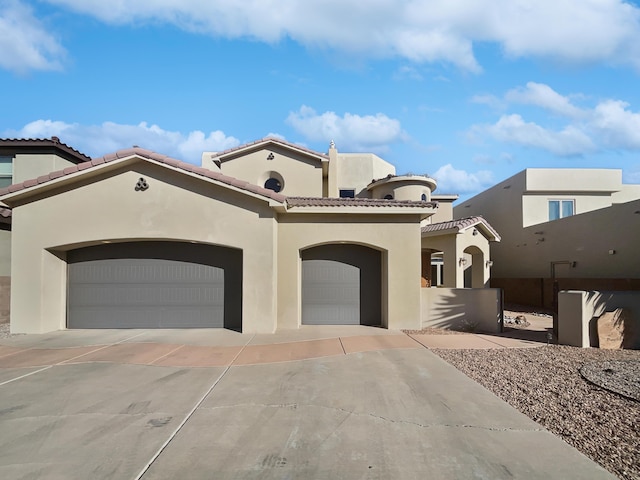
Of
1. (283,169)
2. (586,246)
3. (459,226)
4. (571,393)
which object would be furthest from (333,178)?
(571,393)

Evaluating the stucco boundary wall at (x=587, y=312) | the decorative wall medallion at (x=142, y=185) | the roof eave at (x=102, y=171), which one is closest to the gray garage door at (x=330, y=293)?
the roof eave at (x=102, y=171)

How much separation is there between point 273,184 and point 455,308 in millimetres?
10350

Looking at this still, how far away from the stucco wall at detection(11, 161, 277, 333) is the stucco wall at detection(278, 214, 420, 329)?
25.0 inches


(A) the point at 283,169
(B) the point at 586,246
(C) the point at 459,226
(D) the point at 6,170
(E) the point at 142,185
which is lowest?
(B) the point at 586,246

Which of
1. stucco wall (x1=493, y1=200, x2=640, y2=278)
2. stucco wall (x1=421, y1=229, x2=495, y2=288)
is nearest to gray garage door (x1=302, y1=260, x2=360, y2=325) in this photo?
stucco wall (x1=421, y1=229, x2=495, y2=288)

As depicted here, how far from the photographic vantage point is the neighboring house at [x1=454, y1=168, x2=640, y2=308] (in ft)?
48.4

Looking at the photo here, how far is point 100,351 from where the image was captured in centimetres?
803

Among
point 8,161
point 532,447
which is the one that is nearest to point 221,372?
point 532,447

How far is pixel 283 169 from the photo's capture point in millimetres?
17219

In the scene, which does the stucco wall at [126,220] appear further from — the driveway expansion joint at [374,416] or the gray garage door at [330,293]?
the driveway expansion joint at [374,416]

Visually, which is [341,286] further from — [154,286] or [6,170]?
[6,170]

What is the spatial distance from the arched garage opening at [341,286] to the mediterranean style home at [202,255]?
3 cm

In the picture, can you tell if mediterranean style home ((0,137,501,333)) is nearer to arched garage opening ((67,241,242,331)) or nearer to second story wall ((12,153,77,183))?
arched garage opening ((67,241,242,331))

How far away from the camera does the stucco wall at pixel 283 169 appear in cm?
1711
